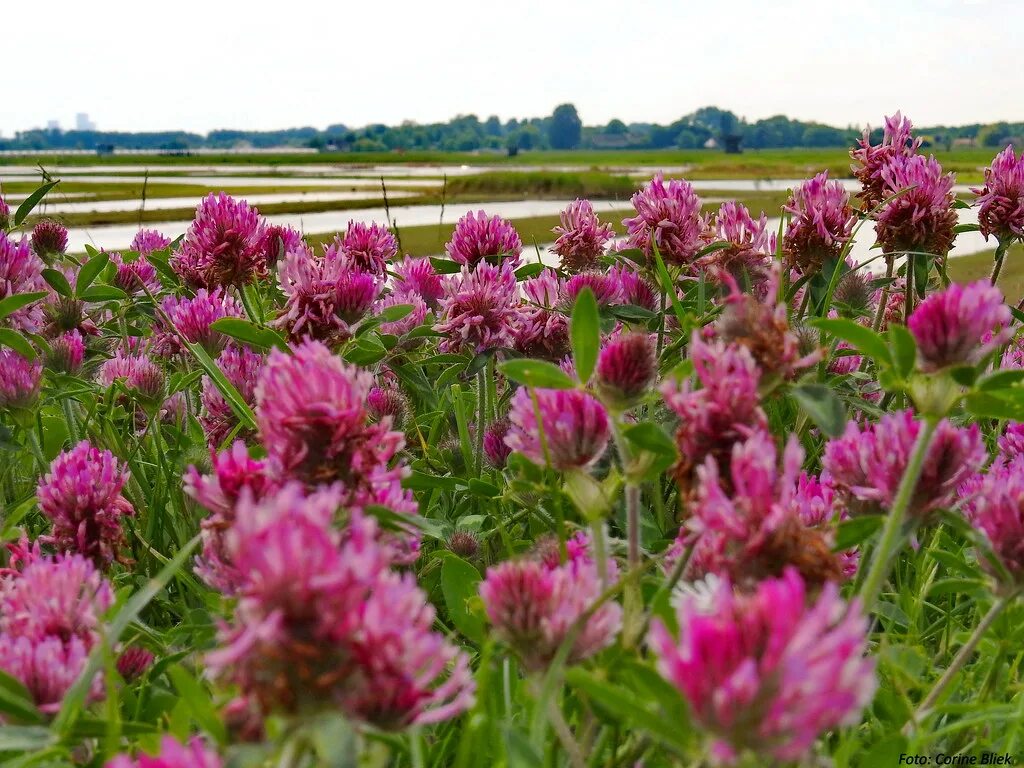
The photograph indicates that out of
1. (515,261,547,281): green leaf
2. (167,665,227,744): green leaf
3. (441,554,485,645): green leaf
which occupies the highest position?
(515,261,547,281): green leaf

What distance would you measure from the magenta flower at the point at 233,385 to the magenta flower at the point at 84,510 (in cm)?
25

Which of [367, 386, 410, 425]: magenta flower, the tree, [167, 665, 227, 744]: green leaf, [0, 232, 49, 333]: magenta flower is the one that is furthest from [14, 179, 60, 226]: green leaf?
the tree

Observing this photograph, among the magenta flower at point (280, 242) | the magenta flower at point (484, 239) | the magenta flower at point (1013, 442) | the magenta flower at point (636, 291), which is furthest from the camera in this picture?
the magenta flower at point (280, 242)

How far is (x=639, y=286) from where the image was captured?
148 centimetres

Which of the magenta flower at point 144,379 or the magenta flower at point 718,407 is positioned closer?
the magenta flower at point 718,407

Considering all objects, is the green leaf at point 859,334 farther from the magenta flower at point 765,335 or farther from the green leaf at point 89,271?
the green leaf at point 89,271

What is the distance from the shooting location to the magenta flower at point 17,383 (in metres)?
1.27

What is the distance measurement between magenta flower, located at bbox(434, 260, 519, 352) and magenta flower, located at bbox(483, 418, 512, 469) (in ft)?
0.46

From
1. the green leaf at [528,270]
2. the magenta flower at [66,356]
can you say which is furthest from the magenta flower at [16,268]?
the green leaf at [528,270]

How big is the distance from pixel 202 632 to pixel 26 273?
0.72 metres

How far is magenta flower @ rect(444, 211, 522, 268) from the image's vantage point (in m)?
1.58

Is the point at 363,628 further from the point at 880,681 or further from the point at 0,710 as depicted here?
the point at 880,681

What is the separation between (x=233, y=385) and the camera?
123 centimetres

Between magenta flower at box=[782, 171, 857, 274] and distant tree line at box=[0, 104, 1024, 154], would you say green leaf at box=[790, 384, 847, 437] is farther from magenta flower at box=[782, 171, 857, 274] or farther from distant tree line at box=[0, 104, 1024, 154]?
distant tree line at box=[0, 104, 1024, 154]
